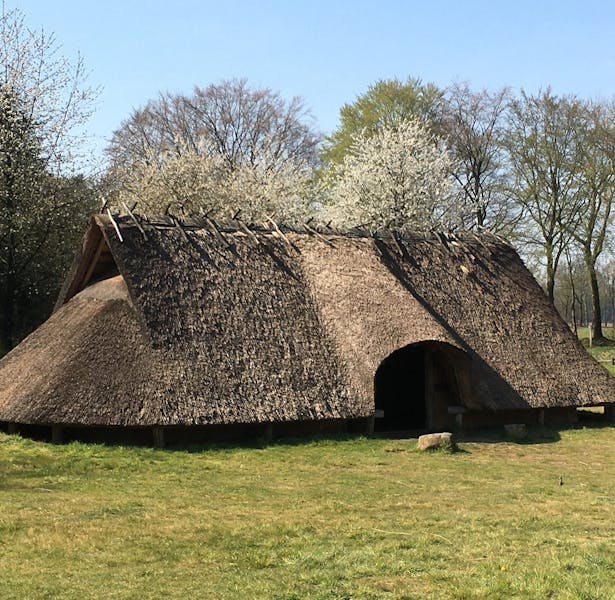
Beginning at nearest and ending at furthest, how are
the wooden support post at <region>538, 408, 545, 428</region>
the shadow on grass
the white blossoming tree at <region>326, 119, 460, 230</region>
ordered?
the shadow on grass → the wooden support post at <region>538, 408, 545, 428</region> → the white blossoming tree at <region>326, 119, 460, 230</region>

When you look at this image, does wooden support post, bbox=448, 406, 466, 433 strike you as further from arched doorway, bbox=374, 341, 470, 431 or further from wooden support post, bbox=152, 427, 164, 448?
wooden support post, bbox=152, 427, 164, 448

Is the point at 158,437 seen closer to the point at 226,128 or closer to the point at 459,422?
the point at 459,422

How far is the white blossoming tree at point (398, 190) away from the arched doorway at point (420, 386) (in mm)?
17178

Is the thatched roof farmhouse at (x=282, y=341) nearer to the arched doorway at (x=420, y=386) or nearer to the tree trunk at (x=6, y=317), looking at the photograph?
the arched doorway at (x=420, y=386)

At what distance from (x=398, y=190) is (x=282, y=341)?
23.1 meters

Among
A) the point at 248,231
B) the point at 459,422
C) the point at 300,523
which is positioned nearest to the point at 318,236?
the point at 248,231

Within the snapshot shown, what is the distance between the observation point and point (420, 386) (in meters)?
21.1

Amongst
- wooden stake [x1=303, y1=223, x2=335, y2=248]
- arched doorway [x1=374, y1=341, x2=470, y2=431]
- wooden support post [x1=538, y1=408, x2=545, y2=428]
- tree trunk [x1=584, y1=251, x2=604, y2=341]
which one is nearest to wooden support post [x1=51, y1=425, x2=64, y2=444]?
arched doorway [x1=374, y1=341, x2=470, y2=431]

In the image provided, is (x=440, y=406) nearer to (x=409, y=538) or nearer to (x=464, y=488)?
(x=464, y=488)

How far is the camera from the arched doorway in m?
18.5

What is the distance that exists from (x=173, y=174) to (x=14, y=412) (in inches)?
1001

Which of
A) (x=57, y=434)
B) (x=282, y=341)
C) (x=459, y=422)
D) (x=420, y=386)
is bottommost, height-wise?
(x=57, y=434)

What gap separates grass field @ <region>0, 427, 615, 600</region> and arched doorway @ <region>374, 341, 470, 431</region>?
3.16 meters

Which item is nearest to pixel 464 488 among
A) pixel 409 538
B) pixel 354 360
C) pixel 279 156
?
pixel 409 538
